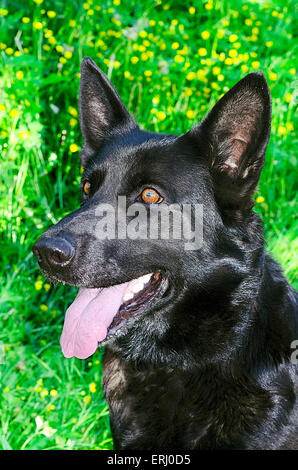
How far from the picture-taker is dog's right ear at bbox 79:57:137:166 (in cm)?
281

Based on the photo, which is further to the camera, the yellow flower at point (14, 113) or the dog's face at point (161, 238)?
the yellow flower at point (14, 113)

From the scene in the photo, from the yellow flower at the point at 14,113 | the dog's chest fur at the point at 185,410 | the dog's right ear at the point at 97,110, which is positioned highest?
the dog's right ear at the point at 97,110

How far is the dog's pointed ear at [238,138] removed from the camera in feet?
7.72

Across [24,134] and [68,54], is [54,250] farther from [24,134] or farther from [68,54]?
[68,54]

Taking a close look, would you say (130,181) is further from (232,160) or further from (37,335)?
(37,335)

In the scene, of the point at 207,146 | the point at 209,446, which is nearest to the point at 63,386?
the point at 209,446

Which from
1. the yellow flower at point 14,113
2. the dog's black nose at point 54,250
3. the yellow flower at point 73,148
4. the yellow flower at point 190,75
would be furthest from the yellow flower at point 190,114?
the dog's black nose at point 54,250

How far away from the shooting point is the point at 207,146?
2559 millimetres

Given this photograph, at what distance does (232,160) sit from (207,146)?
0.11 meters

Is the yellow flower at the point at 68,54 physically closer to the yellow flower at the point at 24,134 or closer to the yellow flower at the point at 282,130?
the yellow flower at the point at 24,134

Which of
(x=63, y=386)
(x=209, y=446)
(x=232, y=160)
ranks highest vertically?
(x=232, y=160)

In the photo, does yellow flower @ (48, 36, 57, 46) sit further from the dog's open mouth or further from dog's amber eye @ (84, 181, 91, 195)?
the dog's open mouth

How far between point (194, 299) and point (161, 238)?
0.27m

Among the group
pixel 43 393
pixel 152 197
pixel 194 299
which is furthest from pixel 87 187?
→ pixel 43 393
